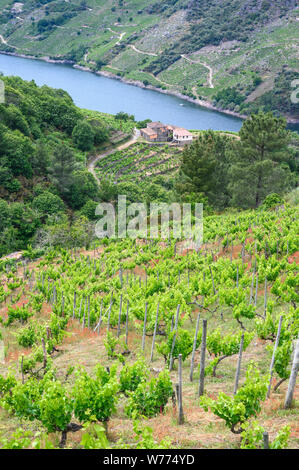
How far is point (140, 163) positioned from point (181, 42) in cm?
8739

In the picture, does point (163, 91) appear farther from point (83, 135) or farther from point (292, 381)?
point (292, 381)

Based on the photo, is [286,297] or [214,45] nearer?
[286,297]

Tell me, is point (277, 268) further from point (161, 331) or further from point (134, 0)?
point (134, 0)

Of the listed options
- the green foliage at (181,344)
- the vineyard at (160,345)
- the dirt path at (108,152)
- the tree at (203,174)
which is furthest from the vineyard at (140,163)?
the green foliage at (181,344)

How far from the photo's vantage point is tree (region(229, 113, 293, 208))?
96.4ft

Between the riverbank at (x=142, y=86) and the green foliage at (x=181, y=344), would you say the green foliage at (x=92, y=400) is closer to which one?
the green foliage at (x=181, y=344)

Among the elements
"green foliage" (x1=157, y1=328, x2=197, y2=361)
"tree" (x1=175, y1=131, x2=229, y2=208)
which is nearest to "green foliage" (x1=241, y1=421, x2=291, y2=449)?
"green foliage" (x1=157, y1=328, x2=197, y2=361)

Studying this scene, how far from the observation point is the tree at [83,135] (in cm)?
5803

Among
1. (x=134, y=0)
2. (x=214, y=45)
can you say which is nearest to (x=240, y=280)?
(x=214, y=45)

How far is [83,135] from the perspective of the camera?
58.6m

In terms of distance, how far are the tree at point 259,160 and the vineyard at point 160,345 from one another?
284 centimetres

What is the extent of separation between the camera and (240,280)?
1491cm

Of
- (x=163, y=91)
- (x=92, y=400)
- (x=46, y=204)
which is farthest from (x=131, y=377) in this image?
(x=163, y=91)

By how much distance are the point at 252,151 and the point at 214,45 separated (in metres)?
113
